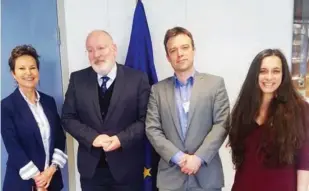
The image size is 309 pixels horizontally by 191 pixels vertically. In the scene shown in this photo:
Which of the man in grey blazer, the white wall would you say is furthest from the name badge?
the white wall

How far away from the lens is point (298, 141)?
1829 millimetres

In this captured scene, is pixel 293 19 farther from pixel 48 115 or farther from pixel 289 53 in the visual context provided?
pixel 48 115

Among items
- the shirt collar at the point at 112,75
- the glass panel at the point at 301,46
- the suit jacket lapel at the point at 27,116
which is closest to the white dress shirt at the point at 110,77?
the shirt collar at the point at 112,75

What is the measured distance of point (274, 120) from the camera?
1890 millimetres

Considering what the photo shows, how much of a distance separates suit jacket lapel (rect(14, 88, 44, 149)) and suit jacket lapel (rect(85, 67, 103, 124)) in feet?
1.26

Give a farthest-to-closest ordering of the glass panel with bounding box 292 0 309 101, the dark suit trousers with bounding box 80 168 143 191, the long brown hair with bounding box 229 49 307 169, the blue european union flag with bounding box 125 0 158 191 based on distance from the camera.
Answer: the glass panel with bounding box 292 0 309 101
the blue european union flag with bounding box 125 0 158 191
the dark suit trousers with bounding box 80 168 143 191
the long brown hair with bounding box 229 49 307 169

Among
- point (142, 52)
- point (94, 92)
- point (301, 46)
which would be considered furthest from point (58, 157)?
point (301, 46)

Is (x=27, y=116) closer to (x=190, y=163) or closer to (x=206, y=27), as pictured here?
(x=190, y=163)

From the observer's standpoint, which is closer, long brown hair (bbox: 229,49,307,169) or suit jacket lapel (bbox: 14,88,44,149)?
long brown hair (bbox: 229,49,307,169)

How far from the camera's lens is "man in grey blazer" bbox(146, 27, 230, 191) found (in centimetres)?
212

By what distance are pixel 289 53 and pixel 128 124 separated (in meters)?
1.45

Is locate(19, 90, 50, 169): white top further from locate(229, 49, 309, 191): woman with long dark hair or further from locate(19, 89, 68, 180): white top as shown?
locate(229, 49, 309, 191): woman with long dark hair

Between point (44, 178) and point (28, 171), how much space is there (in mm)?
127

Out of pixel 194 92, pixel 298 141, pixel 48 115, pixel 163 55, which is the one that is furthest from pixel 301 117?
pixel 48 115
